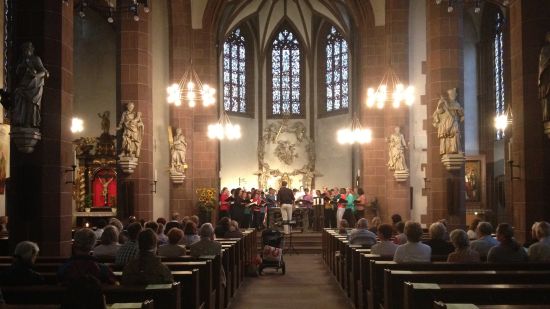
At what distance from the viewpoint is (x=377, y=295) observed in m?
8.02

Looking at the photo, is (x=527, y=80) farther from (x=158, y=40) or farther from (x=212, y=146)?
(x=212, y=146)

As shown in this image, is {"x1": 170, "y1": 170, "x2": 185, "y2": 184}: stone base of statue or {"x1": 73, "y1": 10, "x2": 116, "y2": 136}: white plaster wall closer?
{"x1": 170, "y1": 170, "x2": 185, "y2": 184}: stone base of statue

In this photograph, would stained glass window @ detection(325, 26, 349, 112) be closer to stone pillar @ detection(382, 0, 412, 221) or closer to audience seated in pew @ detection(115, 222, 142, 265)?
stone pillar @ detection(382, 0, 412, 221)

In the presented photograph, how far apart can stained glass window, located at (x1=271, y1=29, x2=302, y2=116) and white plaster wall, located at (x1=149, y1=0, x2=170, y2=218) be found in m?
15.9

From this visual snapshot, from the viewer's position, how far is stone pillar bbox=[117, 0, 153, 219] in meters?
16.7

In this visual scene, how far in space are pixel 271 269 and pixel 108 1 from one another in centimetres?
974

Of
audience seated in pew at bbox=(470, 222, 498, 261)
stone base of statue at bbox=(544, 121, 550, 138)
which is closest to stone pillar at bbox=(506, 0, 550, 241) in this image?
stone base of statue at bbox=(544, 121, 550, 138)

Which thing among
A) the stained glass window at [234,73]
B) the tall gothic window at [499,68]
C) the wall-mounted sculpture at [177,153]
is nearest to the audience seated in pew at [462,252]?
the wall-mounted sculpture at [177,153]

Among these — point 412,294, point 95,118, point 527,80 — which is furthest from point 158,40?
point 412,294

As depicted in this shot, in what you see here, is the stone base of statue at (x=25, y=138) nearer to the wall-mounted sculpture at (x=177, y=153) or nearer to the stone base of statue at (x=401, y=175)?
the wall-mounted sculpture at (x=177, y=153)

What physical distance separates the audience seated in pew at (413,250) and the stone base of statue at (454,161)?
753 cm

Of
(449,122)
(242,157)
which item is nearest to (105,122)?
(242,157)

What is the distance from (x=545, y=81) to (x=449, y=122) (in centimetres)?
479

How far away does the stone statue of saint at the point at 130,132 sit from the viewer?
16234 millimetres
